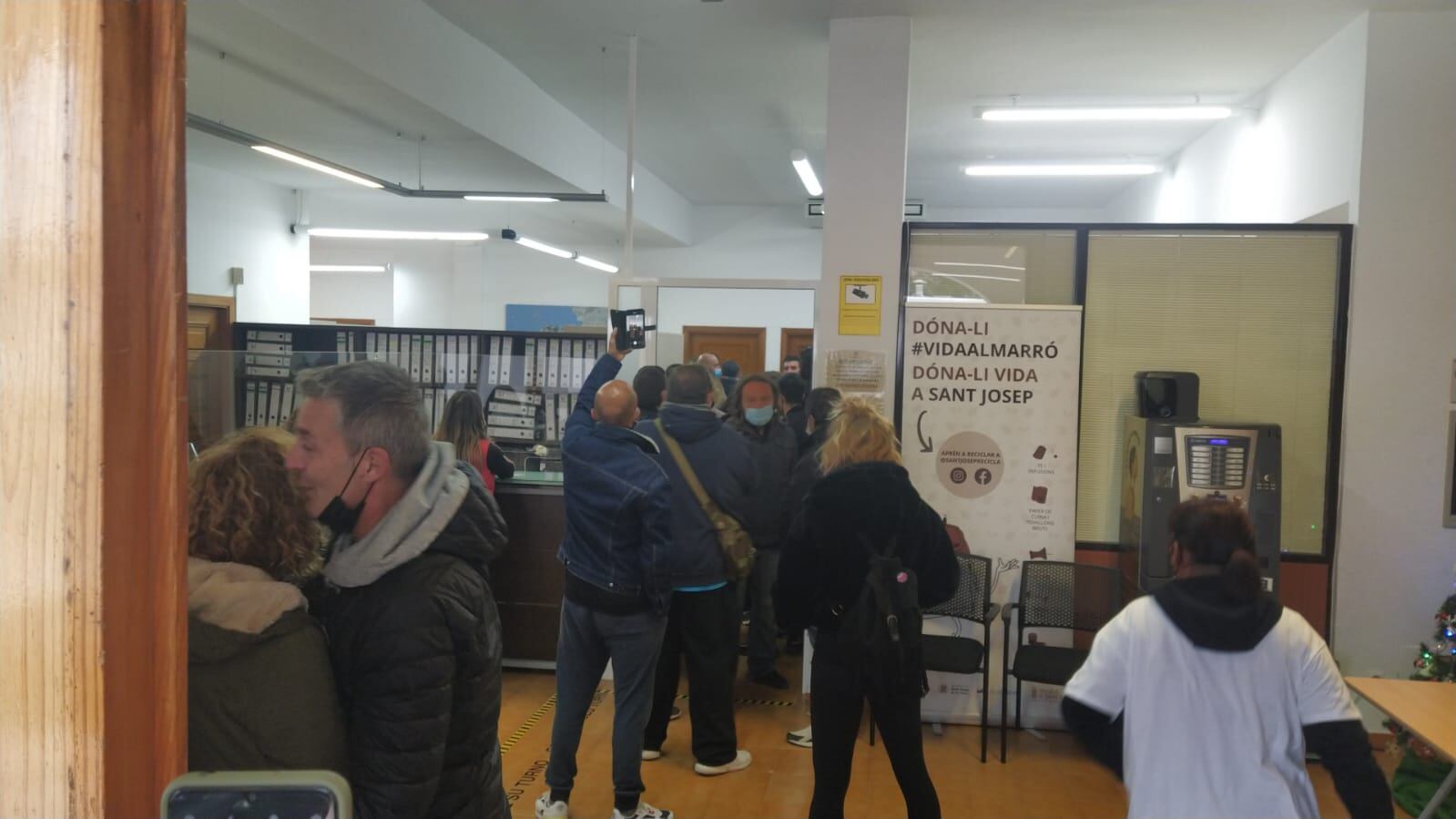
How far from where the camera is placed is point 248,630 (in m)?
1.28

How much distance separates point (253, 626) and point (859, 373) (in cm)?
378

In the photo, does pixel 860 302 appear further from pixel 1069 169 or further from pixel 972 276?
pixel 1069 169

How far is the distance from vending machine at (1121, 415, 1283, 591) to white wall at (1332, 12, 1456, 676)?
0.58 meters

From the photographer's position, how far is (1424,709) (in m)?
2.71

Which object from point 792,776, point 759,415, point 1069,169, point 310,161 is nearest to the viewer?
point 792,776

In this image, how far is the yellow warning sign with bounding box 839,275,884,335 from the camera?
4.80 meters

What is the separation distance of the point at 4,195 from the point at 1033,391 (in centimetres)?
455

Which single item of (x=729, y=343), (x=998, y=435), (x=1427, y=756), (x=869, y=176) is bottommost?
(x=1427, y=756)

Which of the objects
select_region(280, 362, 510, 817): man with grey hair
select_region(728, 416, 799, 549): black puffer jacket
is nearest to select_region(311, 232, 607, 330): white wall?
select_region(728, 416, 799, 549): black puffer jacket

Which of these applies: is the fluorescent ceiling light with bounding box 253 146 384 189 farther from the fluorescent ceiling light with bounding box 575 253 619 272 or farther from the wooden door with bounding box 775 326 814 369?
the wooden door with bounding box 775 326 814 369

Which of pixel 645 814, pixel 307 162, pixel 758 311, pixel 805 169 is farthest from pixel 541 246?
pixel 645 814

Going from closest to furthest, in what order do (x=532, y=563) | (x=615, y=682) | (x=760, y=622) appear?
(x=615, y=682) → (x=532, y=563) → (x=760, y=622)

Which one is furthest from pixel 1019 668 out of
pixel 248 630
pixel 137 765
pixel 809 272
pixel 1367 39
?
pixel 809 272

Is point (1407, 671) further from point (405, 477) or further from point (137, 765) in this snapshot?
point (137, 765)
